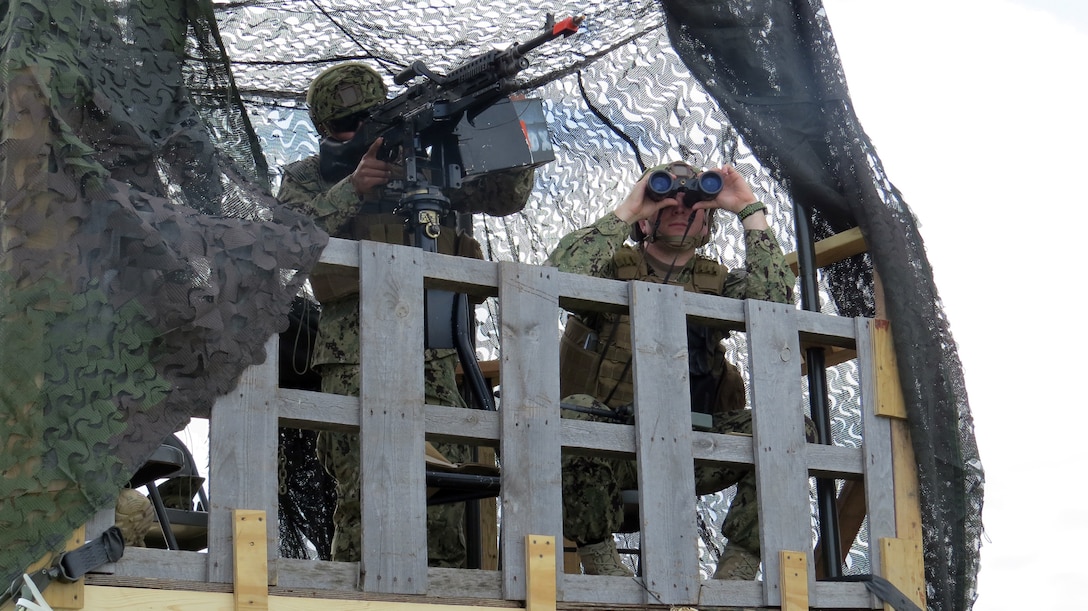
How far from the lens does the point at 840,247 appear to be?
506 cm

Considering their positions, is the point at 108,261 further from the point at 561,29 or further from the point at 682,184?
the point at 682,184

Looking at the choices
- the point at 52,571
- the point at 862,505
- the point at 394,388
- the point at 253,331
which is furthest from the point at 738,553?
the point at 52,571

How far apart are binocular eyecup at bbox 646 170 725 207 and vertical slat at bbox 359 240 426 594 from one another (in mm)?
1335

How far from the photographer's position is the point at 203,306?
3.48 metres

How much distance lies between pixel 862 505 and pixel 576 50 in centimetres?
196

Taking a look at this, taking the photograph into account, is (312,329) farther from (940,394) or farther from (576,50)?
(940,394)

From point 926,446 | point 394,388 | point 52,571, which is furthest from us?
point 926,446

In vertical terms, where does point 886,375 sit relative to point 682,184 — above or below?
below

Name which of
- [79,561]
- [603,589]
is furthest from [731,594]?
[79,561]

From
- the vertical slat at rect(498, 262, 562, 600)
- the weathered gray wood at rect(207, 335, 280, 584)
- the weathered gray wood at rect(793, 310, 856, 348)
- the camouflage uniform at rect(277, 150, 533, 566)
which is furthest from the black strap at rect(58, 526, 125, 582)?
the weathered gray wood at rect(793, 310, 856, 348)

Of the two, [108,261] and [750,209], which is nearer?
[108,261]

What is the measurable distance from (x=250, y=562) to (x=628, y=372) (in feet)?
6.58

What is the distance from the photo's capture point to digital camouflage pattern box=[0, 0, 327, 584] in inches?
127

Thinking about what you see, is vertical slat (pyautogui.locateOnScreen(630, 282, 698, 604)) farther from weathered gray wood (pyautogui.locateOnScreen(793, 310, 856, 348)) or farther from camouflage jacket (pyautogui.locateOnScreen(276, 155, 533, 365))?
camouflage jacket (pyautogui.locateOnScreen(276, 155, 533, 365))
